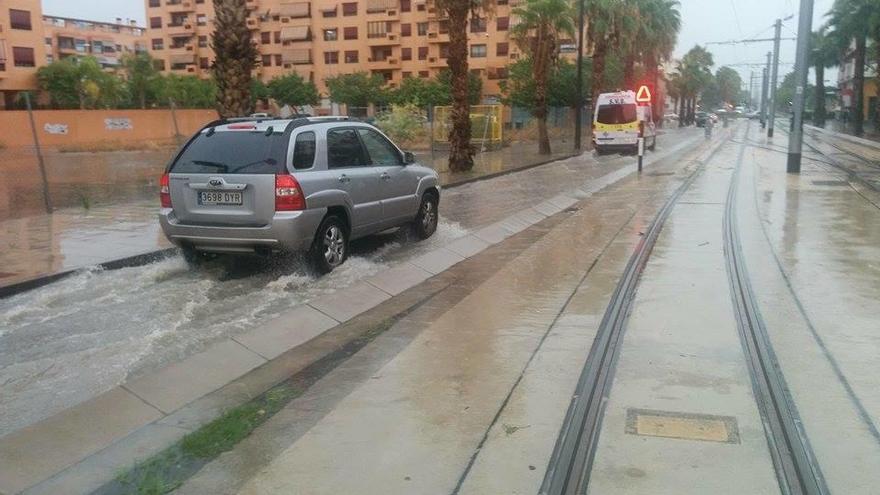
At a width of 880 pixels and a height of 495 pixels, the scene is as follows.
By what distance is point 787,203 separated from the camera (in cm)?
1506

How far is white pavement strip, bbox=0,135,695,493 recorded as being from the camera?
426 centimetres

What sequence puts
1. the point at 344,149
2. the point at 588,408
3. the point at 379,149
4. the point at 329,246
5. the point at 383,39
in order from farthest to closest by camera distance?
the point at 383,39 < the point at 379,149 < the point at 344,149 < the point at 329,246 < the point at 588,408

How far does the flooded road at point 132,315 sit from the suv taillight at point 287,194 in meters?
0.86

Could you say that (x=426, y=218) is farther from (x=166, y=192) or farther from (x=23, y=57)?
(x=23, y=57)

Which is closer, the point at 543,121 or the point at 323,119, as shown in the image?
the point at 323,119

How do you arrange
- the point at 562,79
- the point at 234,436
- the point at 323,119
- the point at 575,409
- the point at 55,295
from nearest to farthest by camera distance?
the point at 234,436 < the point at 575,409 < the point at 55,295 < the point at 323,119 < the point at 562,79

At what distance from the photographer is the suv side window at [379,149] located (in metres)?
10.2

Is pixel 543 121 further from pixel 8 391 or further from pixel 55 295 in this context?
pixel 8 391

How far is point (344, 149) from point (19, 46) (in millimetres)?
59617

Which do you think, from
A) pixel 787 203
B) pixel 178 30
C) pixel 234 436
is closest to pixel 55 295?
pixel 234 436

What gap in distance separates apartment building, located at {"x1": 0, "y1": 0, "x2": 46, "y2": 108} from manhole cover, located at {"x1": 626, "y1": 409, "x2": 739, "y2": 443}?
2482 inches

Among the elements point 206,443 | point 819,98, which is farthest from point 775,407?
point 819,98

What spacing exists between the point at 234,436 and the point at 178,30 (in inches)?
3953

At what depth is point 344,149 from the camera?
9594mm
